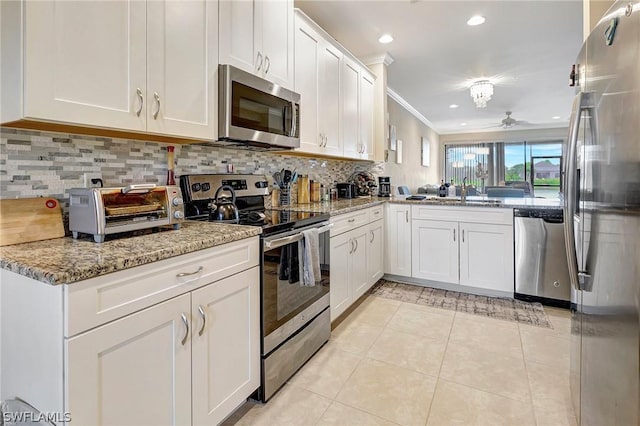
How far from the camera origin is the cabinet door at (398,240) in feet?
11.7

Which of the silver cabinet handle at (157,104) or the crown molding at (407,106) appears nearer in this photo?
the silver cabinet handle at (157,104)

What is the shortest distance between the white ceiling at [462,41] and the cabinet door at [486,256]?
75.3 inches

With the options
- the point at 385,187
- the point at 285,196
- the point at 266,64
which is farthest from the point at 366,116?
the point at 266,64

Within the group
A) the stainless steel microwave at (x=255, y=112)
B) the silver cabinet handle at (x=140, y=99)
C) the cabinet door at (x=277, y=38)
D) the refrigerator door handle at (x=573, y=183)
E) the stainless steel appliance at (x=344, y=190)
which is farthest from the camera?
the stainless steel appliance at (x=344, y=190)

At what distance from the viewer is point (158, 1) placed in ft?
4.74

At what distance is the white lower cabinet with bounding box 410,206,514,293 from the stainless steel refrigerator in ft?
5.98

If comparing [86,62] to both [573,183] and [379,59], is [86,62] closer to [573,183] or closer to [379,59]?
[573,183]

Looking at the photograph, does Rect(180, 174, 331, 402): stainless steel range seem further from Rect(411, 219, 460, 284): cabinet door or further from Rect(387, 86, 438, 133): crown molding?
Rect(387, 86, 438, 133): crown molding

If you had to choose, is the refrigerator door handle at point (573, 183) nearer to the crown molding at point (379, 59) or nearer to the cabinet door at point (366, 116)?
the cabinet door at point (366, 116)

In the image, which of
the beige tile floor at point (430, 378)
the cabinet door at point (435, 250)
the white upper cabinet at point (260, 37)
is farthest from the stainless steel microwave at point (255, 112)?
the cabinet door at point (435, 250)

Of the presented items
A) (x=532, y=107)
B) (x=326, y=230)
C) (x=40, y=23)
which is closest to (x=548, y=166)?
(x=532, y=107)

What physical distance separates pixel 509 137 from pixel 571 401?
928cm

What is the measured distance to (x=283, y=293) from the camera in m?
1.79

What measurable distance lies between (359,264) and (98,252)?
2137 millimetres
